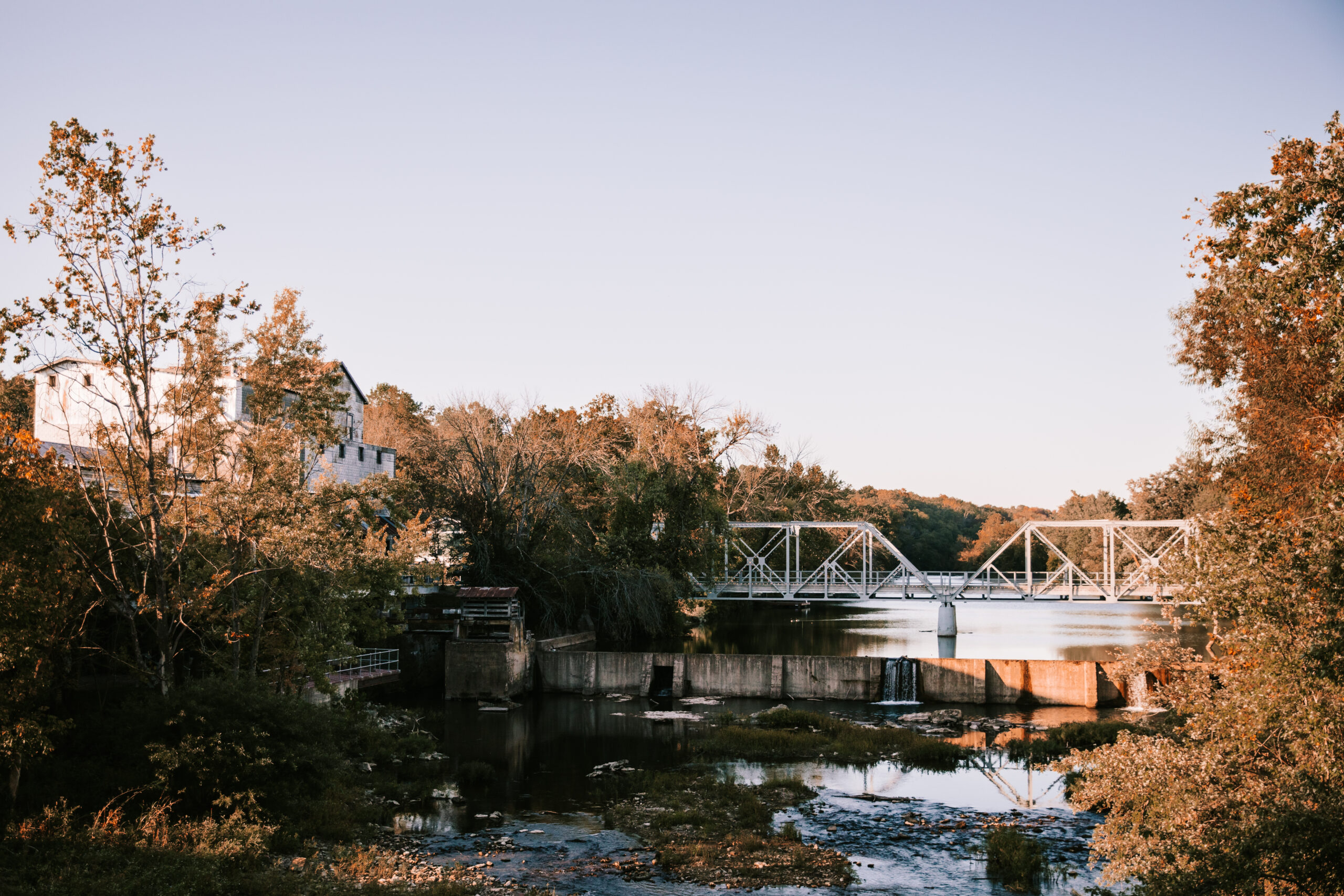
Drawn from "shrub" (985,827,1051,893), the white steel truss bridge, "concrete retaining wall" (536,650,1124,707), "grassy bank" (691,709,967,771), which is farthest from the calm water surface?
the white steel truss bridge

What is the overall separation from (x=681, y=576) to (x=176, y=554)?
116ft

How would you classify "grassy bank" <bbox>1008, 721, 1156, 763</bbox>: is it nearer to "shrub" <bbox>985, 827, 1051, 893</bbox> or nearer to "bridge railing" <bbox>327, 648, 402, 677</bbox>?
"shrub" <bbox>985, 827, 1051, 893</bbox>

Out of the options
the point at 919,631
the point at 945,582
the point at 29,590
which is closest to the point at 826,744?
the point at 29,590

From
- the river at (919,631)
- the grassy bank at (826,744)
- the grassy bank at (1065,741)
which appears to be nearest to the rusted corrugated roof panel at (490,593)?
the grassy bank at (826,744)

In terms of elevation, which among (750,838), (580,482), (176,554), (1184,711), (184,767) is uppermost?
(580,482)

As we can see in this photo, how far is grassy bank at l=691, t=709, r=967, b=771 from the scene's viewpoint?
26719 millimetres

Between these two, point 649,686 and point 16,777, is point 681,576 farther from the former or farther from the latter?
point 16,777

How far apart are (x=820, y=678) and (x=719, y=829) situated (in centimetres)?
1845

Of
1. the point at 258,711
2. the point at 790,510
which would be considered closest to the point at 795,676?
the point at 258,711

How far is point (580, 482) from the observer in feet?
185

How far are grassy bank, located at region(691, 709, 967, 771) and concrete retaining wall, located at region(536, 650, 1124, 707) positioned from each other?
6.04 m

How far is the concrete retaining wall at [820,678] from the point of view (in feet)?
115

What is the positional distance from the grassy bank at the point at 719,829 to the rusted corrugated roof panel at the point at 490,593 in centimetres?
1531

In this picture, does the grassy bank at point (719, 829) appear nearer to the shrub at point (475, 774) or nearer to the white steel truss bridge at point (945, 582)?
the shrub at point (475, 774)
